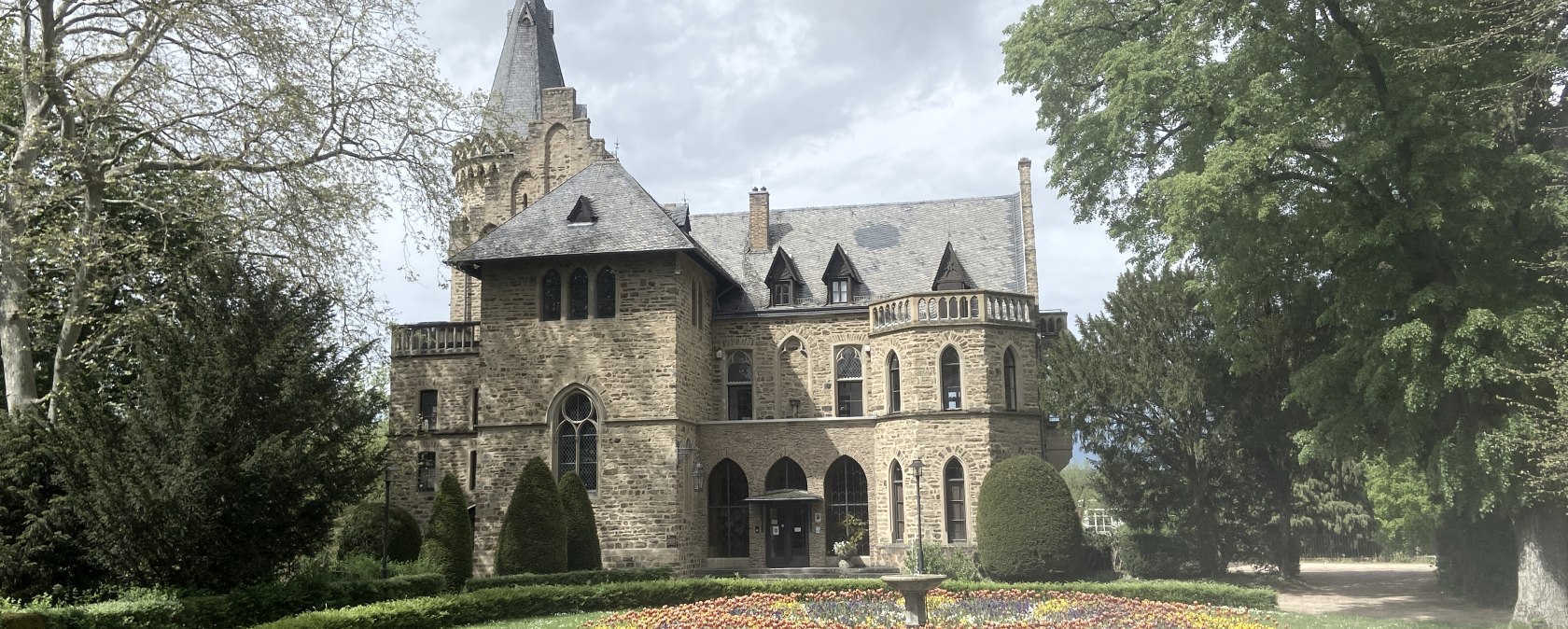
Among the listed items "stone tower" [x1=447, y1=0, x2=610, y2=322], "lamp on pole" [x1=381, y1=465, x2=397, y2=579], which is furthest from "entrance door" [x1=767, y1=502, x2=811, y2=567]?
"stone tower" [x1=447, y1=0, x2=610, y2=322]

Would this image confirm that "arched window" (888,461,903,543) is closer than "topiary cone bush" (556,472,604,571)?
No

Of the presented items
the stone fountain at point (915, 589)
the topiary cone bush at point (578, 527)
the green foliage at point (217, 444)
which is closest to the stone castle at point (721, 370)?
the topiary cone bush at point (578, 527)

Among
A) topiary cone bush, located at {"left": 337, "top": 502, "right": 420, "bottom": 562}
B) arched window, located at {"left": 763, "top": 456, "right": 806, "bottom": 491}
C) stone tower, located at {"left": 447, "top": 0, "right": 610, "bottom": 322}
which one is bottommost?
topiary cone bush, located at {"left": 337, "top": 502, "right": 420, "bottom": 562}

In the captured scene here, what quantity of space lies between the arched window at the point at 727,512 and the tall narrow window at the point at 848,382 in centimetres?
349

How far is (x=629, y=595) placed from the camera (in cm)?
2164

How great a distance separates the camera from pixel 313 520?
17.7m

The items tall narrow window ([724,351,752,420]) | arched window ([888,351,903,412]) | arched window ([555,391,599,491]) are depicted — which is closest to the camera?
arched window ([555,391,599,491])

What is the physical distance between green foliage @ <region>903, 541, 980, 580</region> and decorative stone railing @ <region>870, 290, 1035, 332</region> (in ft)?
18.9

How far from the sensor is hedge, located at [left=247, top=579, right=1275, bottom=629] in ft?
59.0

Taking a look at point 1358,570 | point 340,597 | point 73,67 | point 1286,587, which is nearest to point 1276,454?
point 1286,587

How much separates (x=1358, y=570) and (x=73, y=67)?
37431mm

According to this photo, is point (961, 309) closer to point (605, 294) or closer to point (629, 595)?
point (605, 294)

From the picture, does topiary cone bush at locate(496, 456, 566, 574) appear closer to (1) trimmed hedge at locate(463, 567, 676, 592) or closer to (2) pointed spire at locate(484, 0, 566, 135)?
(1) trimmed hedge at locate(463, 567, 676, 592)

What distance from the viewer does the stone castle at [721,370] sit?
2862 centimetres
